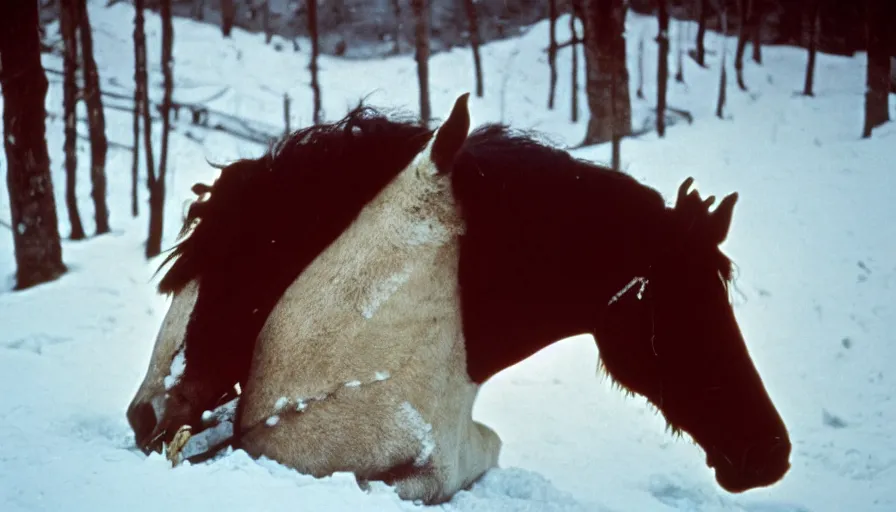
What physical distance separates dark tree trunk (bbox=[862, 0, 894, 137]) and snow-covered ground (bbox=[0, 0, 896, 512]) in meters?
0.55

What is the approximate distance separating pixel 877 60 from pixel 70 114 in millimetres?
15077

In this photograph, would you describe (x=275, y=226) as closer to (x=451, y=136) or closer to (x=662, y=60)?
(x=451, y=136)

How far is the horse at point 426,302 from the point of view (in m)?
2.28

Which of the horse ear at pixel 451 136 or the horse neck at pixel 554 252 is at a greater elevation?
the horse ear at pixel 451 136

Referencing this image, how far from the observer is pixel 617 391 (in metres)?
5.43

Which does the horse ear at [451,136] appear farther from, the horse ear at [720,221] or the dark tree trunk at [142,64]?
the dark tree trunk at [142,64]

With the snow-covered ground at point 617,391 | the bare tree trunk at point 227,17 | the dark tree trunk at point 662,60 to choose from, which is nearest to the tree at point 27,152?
the snow-covered ground at point 617,391

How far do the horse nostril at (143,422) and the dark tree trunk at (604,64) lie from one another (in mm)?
13494

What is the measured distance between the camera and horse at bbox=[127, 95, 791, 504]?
2283mm

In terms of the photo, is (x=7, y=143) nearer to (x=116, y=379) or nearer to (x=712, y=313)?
(x=116, y=379)

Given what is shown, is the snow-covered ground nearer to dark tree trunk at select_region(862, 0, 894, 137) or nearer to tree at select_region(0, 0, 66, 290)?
tree at select_region(0, 0, 66, 290)

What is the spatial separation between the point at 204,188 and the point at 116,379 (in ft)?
4.85

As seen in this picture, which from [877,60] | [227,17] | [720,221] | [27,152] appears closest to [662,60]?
[877,60]

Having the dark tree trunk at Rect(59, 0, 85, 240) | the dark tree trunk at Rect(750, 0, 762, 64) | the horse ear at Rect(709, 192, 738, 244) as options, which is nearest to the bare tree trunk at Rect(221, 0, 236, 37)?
the dark tree trunk at Rect(59, 0, 85, 240)
